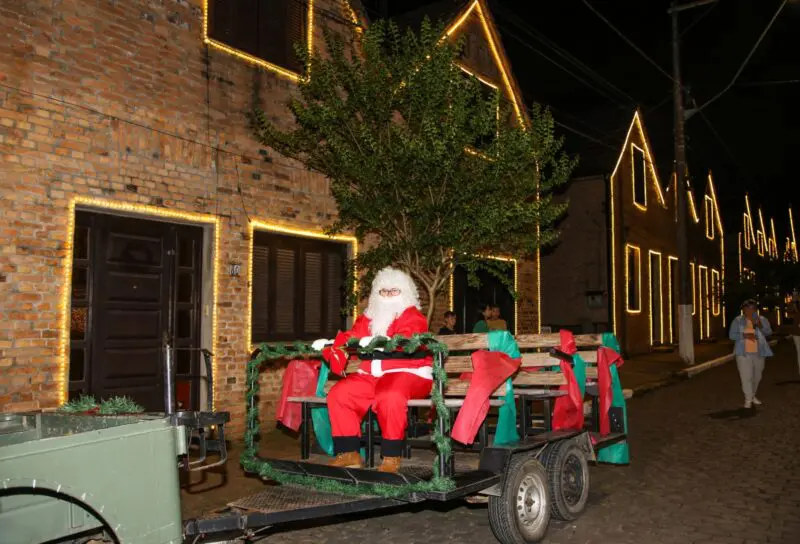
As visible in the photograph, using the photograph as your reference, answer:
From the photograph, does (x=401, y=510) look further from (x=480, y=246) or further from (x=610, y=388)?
(x=480, y=246)

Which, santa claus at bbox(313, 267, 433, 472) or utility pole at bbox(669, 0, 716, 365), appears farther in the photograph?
utility pole at bbox(669, 0, 716, 365)

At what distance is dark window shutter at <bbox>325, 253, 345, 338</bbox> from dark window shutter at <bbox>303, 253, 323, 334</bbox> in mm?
163

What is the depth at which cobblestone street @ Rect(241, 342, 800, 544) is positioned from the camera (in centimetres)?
545

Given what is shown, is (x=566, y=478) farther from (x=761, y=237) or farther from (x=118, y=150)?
(x=761, y=237)

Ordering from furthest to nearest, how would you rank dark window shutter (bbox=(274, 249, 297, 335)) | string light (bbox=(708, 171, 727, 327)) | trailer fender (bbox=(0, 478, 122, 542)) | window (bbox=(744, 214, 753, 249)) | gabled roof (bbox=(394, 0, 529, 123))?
window (bbox=(744, 214, 753, 249)) → string light (bbox=(708, 171, 727, 327)) → gabled roof (bbox=(394, 0, 529, 123)) → dark window shutter (bbox=(274, 249, 297, 335)) → trailer fender (bbox=(0, 478, 122, 542))

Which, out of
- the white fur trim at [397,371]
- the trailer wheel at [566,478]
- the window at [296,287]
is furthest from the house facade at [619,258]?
the white fur trim at [397,371]

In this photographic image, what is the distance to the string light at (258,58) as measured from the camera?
931 cm

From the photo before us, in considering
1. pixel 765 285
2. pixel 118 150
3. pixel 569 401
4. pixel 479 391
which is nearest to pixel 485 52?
pixel 118 150

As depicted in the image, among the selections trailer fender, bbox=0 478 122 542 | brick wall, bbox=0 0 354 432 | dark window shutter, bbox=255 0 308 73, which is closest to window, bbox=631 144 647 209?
dark window shutter, bbox=255 0 308 73

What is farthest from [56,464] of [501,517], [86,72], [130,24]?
[130,24]

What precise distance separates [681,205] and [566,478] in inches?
591

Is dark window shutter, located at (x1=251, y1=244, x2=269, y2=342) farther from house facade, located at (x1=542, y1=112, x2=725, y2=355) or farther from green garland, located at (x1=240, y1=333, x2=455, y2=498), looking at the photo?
house facade, located at (x1=542, y1=112, x2=725, y2=355)

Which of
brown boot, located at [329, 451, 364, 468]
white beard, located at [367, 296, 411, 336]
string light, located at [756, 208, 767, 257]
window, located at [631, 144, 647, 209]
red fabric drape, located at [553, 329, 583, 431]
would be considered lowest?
brown boot, located at [329, 451, 364, 468]

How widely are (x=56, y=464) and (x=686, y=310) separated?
18.5 metres
